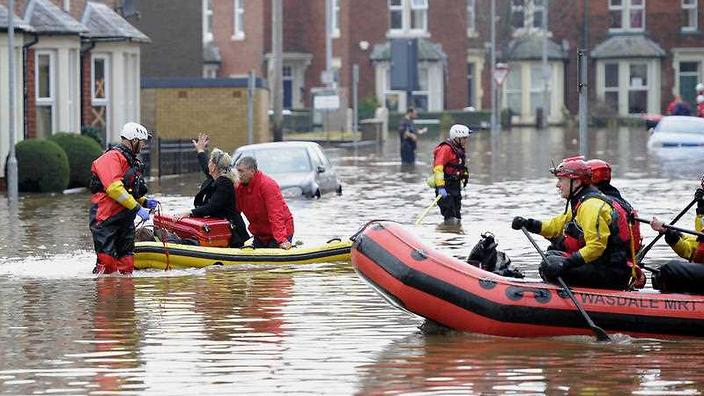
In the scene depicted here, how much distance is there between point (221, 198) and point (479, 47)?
6801 cm

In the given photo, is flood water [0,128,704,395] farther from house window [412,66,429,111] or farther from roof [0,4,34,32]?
house window [412,66,429,111]

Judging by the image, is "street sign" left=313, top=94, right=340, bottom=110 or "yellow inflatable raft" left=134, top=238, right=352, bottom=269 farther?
"street sign" left=313, top=94, right=340, bottom=110

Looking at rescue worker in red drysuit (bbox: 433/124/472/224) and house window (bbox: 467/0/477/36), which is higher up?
house window (bbox: 467/0/477/36)

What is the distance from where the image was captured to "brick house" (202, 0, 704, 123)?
81.6 m

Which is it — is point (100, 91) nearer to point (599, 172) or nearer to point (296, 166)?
point (296, 166)

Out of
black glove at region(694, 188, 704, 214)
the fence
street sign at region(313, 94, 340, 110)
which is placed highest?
street sign at region(313, 94, 340, 110)

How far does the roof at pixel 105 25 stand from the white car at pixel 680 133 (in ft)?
52.2

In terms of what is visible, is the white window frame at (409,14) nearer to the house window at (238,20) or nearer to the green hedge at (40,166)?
the house window at (238,20)

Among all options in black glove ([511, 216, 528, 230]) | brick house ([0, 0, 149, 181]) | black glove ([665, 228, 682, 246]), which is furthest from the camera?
brick house ([0, 0, 149, 181])

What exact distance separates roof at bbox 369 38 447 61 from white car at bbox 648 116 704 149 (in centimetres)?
2920

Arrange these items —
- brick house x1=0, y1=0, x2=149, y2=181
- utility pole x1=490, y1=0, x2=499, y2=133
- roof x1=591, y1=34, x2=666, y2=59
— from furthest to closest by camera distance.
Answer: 1. roof x1=591, y1=34, x2=666, y2=59
2. utility pole x1=490, y1=0, x2=499, y2=133
3. brick house x1=0, y1=0, x2=149, y2=181

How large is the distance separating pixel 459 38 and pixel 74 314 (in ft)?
226

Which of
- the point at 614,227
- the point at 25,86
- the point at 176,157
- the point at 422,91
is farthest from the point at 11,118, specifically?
the point at 422,91

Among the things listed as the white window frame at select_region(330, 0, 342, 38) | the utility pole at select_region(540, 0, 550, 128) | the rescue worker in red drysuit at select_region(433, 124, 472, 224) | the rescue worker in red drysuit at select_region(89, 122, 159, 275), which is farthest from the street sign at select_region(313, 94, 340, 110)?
the rescue worker in red drysuit at select_region(89, 122, 159, 275)
